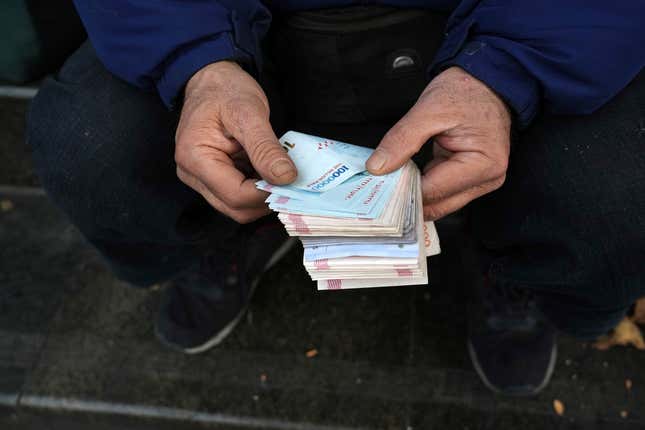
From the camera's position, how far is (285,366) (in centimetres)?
198

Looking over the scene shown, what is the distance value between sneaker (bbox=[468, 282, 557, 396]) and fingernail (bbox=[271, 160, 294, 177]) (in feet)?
3.46

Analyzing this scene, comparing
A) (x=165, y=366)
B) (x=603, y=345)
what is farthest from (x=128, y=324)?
(x=603, y=345)

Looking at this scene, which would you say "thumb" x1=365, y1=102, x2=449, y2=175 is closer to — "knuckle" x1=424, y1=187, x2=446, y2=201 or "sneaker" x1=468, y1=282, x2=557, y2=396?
"knuckle" x1=424, y1=187, x2=446, y2=201

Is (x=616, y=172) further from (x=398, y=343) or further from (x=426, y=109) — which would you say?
(x=398, y=343)

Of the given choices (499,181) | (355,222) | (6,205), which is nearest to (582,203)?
(499,181)

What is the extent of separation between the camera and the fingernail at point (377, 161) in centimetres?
123

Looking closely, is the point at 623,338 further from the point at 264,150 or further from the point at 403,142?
the point at 264,150

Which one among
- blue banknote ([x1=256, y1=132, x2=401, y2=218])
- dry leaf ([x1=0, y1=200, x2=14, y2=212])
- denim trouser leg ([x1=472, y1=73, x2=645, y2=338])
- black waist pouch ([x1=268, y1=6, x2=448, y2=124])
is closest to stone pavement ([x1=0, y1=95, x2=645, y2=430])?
dry leaf ([x1=0, y1=200, x2=14, y2=212])

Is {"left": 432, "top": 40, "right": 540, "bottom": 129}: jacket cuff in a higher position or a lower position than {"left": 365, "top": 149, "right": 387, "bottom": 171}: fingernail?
higher

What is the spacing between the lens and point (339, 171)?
1.26 m

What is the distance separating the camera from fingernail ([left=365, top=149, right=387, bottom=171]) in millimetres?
1226

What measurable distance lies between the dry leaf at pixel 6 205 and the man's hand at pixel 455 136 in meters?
1.91

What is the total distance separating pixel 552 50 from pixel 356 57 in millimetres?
500

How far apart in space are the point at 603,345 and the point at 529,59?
3.87 feet
